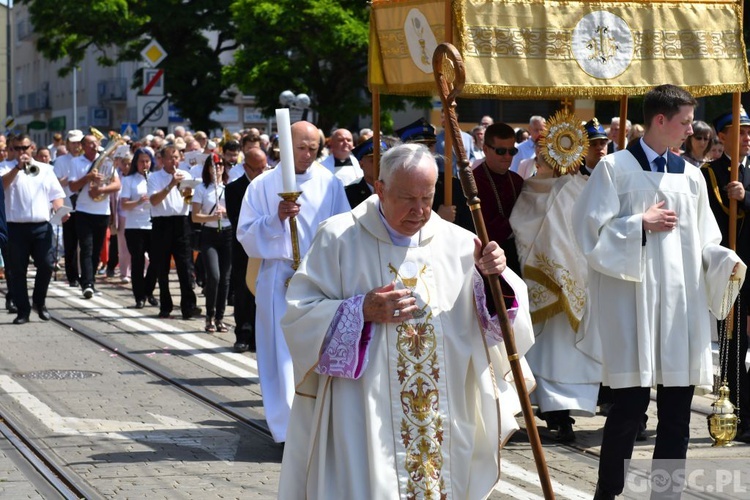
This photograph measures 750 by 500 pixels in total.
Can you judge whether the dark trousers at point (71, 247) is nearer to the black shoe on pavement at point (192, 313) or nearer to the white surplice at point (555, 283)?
the black shoe on pavement at point (192, 313)

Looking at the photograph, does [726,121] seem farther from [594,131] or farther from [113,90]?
[113,90]

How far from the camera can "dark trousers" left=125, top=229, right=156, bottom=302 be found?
1666 centimetres

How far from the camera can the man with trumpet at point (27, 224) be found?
14922 millimetres

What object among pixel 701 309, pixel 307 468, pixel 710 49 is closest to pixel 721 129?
pixel 710 49

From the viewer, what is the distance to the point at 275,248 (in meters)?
8.67

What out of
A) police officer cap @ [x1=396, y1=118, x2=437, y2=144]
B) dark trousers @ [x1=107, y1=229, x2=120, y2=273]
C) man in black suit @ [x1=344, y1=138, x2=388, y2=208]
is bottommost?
dark trousers @ [x1=107, y1=229, x2=120, y2=273]

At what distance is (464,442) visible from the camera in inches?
201

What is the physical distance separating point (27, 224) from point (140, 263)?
6.09 ft

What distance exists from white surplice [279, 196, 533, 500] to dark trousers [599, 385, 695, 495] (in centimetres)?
155

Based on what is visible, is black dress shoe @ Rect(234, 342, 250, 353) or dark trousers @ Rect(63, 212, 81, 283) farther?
dark trousers @ Rect(63, 212, 81, 283)

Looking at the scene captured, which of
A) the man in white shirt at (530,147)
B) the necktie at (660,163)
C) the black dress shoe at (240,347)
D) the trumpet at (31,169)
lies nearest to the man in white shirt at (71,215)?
the trumpet at (31,169)

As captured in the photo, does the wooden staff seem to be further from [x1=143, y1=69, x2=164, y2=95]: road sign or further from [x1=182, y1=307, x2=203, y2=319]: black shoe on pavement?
[x1=143, y1=69, x2=164, y2=95]: road sign

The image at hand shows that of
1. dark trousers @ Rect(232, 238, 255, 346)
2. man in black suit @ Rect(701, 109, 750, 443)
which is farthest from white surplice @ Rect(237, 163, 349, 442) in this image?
dark trousers @ Rect(232, 238, 255, 346)

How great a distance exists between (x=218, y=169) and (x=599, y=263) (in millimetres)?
9225
